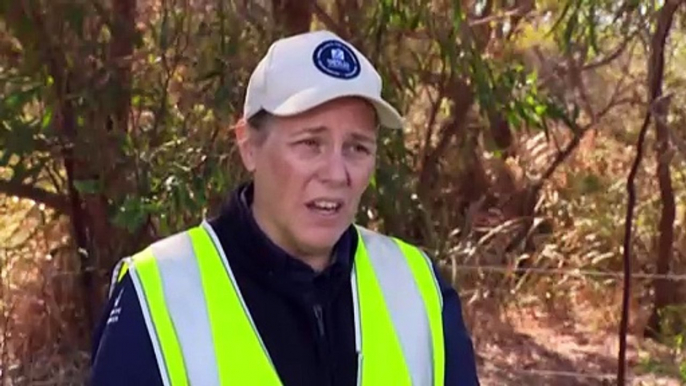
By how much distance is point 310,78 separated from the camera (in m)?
1.84

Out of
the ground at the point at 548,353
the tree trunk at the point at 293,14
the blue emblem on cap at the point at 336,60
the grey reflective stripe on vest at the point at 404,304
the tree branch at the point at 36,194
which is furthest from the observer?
the ground at the point at 548,353

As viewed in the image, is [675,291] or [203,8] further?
[675,291]

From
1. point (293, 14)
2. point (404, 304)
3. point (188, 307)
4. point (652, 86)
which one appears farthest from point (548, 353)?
point (188, 307)

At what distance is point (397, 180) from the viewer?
13.8 feet

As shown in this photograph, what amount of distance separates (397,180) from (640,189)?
7.70 feet

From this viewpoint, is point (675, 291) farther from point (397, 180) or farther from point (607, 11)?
point (397, 180)

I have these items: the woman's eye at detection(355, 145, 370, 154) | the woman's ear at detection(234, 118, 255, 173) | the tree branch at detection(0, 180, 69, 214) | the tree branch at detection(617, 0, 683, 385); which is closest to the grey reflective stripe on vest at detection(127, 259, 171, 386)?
the woman's ear at detection(234, 118, 255, 173)

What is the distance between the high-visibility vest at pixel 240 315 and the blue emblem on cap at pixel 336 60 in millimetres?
322

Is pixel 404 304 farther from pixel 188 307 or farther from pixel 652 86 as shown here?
pixel 652 86

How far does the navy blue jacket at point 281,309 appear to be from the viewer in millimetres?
1808

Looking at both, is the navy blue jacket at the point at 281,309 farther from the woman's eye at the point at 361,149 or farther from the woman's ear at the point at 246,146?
the woman's eye at the point at 361,149

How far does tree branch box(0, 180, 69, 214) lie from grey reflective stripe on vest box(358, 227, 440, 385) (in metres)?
2.66

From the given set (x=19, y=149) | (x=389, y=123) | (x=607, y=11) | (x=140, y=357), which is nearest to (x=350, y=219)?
(x=389, y=123)

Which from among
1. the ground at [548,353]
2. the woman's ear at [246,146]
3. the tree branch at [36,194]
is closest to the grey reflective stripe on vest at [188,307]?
the woman's ear at [246,146]
